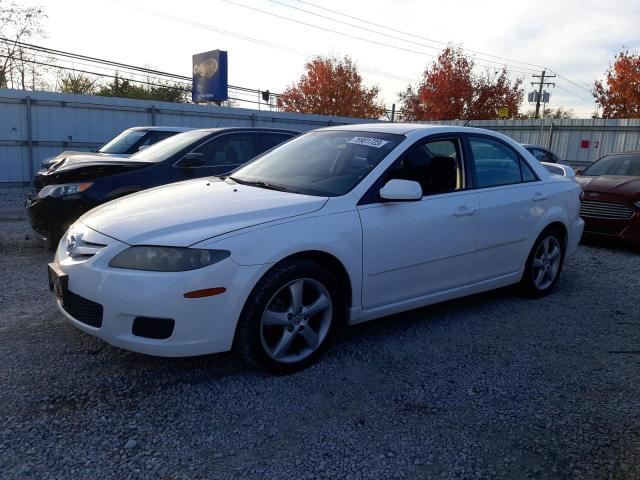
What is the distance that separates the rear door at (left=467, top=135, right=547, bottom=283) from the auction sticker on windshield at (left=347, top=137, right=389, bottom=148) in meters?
0.89

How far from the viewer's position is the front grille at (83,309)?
2990 millimetres

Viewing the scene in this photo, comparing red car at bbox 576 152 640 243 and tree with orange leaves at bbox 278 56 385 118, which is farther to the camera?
tree with orange leaves at bbox 278 56 385 118

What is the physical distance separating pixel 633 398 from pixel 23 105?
1414 cm

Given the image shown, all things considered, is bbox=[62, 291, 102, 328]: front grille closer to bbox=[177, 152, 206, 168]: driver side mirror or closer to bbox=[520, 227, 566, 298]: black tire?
bbox=[177, 152, 206, 168]: driver side mirror

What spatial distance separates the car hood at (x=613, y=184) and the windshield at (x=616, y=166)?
293 mm

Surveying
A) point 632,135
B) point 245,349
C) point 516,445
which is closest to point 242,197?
point 245,349

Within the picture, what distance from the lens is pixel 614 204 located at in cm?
762

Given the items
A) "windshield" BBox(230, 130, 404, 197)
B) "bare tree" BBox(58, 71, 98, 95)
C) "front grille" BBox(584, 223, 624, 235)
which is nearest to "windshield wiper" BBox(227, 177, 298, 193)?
"windshield" BBox(230, 130, 404, 197)

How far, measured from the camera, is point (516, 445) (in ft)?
8.65

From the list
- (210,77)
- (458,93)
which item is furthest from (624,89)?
(210,77)

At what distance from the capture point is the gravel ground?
8.00 ft

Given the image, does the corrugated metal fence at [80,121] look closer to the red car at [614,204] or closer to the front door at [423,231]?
the red car at [614,204]

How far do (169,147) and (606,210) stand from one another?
6.22 metres

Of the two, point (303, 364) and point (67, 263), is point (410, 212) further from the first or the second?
point (67, 263)
